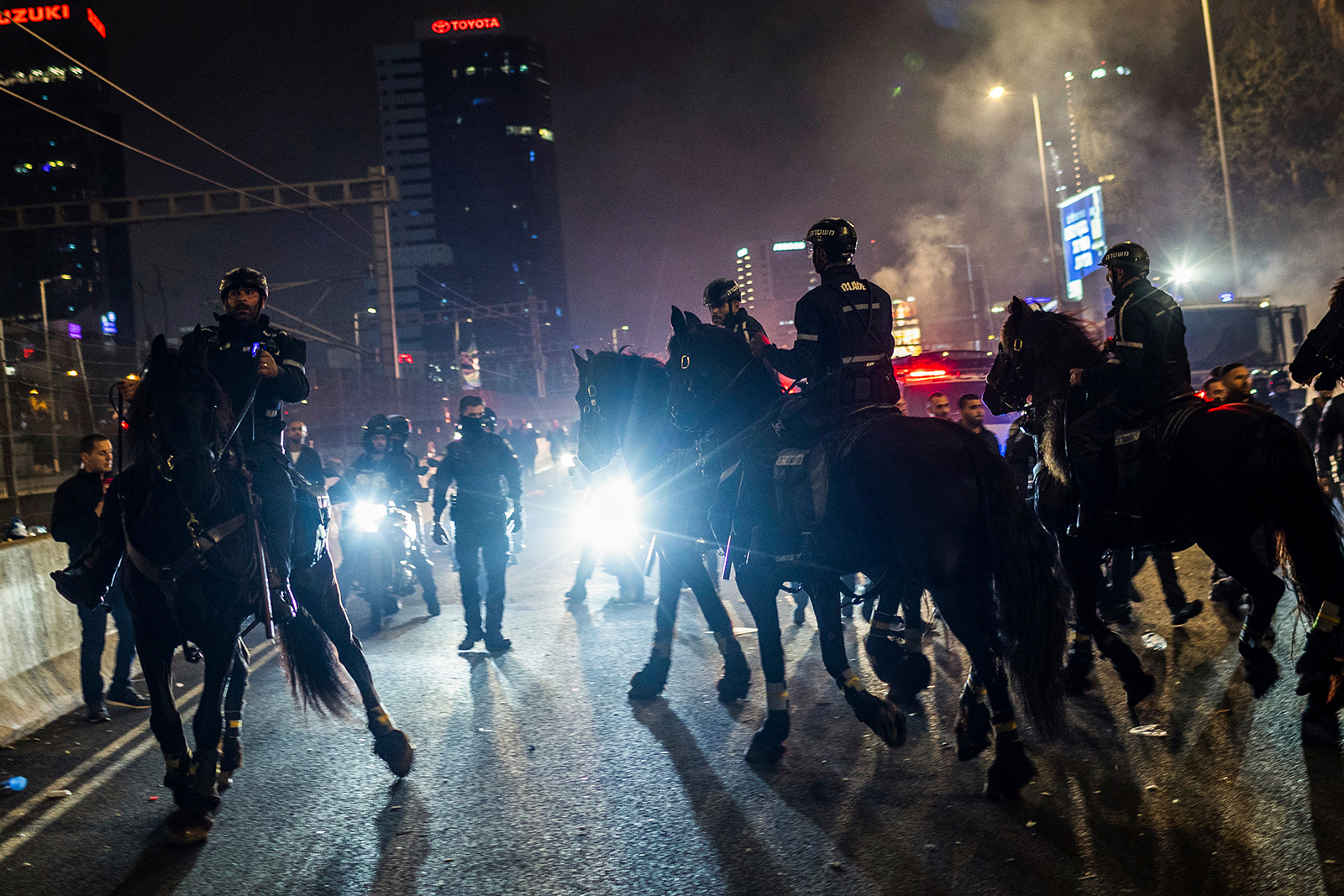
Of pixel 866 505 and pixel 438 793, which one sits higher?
pixel 866 505

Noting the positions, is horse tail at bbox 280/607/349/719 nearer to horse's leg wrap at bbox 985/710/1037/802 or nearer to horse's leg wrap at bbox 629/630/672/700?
horse's leg wrap at bbox 629/630/672/700

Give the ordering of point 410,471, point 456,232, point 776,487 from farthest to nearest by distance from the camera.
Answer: point 456,232
point 410,471
point 776,487

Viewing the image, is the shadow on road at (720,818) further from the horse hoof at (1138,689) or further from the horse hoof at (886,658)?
the horse hoof at (1138,689)

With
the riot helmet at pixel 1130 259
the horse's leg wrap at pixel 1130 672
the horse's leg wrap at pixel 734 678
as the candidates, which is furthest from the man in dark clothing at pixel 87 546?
the riot helmet at pixel 1130 259

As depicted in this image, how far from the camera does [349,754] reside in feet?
18.5

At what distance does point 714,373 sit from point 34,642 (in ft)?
18.5

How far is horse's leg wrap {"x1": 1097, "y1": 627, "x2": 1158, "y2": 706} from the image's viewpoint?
5227 millimetres

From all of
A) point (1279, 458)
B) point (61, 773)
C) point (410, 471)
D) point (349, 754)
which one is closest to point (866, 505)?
point (1279, 458)

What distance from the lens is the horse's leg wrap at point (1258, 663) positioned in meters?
5.06

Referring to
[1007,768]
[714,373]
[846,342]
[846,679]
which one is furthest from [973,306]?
[1007,768]

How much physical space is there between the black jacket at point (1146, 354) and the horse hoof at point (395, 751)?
440cm

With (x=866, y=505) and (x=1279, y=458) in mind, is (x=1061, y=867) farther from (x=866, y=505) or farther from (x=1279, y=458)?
(x=1279, y=458)

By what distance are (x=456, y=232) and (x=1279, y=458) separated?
173 m

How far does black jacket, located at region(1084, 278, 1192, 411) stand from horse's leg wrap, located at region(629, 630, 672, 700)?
3224 mm
